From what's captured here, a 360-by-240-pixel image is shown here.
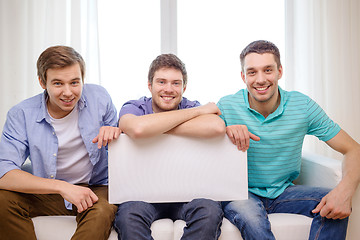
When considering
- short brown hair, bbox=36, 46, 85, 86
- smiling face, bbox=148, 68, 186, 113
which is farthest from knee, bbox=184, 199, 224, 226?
short brown hair, bbox=36, 46, 85, 86

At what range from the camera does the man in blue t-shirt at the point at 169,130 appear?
1.24 m

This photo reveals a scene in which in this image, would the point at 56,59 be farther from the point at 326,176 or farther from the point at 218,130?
the point at 326,176

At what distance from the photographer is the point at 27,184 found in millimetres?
1321

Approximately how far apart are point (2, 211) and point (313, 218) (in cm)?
117

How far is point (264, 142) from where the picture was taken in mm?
1537

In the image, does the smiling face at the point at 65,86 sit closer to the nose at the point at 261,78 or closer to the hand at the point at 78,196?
the hand at the point at 78,196

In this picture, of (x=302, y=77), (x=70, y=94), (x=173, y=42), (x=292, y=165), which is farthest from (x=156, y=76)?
(x=302, y=77)

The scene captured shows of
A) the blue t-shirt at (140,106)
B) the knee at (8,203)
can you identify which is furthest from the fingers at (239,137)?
the knee at (8,203)

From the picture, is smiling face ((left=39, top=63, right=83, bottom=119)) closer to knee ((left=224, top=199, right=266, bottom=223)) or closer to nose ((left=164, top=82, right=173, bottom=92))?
nose ((left=164, top=82, right=173, bottom=92))

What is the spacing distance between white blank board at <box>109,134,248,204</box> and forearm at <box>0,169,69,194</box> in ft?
0.69

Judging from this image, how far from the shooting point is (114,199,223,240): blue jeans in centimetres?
122

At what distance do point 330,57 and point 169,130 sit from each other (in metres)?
1.71

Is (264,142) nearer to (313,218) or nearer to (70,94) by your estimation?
(313,218)

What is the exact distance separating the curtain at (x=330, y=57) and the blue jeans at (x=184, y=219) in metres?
1.55
